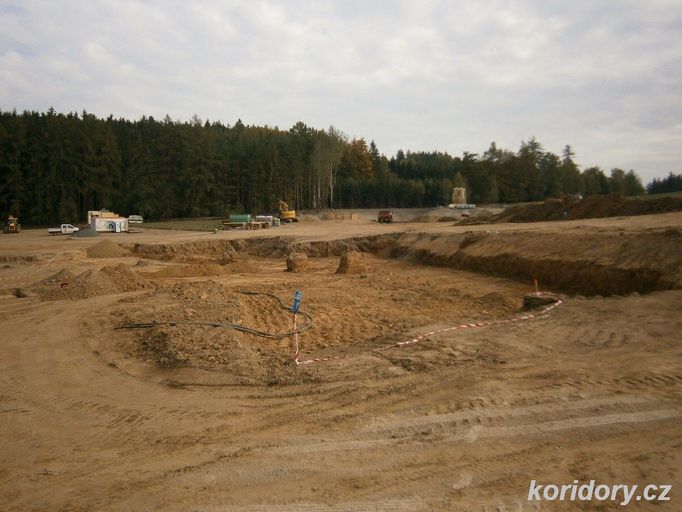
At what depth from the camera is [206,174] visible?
61.5m

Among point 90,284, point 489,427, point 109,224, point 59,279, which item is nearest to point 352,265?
point 90,284

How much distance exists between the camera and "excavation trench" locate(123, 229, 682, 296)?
1100 cm

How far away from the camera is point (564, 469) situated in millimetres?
3232

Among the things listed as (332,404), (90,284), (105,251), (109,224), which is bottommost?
(332,404)

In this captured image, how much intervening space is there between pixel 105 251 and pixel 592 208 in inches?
1229

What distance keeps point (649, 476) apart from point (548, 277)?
11540mm

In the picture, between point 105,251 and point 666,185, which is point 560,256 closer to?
point 105,251

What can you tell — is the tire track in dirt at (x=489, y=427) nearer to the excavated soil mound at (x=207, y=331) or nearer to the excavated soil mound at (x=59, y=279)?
the excavated soil mound at (x=207, y=331)

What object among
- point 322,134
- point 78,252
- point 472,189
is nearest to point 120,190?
point 322,134

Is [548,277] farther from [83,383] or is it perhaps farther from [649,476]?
[83,383]

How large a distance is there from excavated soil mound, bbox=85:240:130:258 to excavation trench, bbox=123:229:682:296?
69.0 inches

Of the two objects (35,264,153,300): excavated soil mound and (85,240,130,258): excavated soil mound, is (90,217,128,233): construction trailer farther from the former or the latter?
(35,264,153,300): excavated soil mound

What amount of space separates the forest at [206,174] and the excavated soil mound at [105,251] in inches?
1421

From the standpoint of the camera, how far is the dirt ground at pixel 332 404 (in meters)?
3.18
